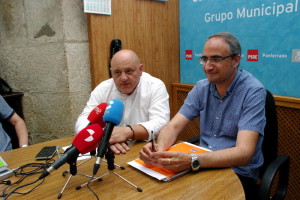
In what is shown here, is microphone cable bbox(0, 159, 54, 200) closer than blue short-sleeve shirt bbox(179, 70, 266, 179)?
Yes

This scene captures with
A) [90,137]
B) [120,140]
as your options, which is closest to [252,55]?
[120,140]

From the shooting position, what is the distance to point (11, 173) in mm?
1230

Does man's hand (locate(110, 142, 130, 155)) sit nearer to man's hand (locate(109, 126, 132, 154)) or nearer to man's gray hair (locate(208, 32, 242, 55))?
man's hand (locate(109, 126, 132, 154))

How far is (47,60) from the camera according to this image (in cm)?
247

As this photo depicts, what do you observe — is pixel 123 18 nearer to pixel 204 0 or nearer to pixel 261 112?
pixel 204 0

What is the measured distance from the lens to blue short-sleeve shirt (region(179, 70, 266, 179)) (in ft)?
4.78

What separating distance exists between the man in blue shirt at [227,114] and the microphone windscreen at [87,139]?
0.34 metres

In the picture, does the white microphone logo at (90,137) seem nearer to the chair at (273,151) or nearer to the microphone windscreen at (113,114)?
the microphone windscreen at (113,114)

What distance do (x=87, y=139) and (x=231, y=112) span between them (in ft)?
3.27

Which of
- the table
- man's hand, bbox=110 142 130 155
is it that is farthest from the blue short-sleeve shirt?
man's hand, bbox=110 142 130 155

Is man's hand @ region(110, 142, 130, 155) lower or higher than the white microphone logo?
lower

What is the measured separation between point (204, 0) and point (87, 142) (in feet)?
7.77

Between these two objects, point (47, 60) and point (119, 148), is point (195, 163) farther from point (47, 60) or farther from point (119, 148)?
point (47, 60)

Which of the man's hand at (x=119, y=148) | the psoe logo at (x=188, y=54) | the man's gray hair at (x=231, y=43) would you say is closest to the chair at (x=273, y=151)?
the man's gray hair at (x=231, y=43)
